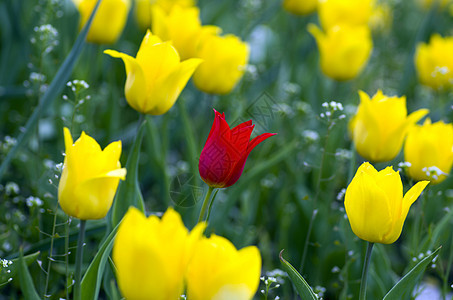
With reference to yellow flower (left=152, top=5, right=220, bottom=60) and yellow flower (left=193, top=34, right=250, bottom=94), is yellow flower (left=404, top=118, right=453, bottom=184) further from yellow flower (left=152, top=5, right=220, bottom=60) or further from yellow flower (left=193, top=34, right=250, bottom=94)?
yellow flower (left=152, top=5, right=220, bottom=60)

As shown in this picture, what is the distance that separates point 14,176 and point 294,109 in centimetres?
112

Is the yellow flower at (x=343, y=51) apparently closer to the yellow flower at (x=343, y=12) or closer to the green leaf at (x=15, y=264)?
the yellow flower at (x=343, y=12)

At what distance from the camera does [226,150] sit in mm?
1003

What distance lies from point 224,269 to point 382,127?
0.80 m

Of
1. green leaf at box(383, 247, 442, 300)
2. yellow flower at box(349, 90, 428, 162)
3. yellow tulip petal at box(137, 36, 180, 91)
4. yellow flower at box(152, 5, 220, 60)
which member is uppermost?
yellow tulip petal at box(137, 36, 180, 91)

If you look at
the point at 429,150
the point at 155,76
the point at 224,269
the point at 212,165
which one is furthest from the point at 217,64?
the point at 224,269

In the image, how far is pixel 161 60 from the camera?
4.08 ft

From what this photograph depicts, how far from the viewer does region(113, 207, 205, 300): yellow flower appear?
2.37 ft

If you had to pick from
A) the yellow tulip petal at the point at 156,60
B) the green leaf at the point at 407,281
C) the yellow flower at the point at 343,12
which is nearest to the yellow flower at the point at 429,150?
the green leaf at the point at 407,281

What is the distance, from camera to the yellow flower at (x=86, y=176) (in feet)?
3.05

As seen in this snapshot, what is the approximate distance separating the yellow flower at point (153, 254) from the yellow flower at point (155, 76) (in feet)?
1.75

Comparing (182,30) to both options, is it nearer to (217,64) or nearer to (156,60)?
(217,64)

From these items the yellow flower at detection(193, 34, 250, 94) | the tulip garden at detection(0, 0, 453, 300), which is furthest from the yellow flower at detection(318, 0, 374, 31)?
the yellow flower at detection(193, 34, 250, 94)

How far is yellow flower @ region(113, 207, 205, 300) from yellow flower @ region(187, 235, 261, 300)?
0.06 feet
